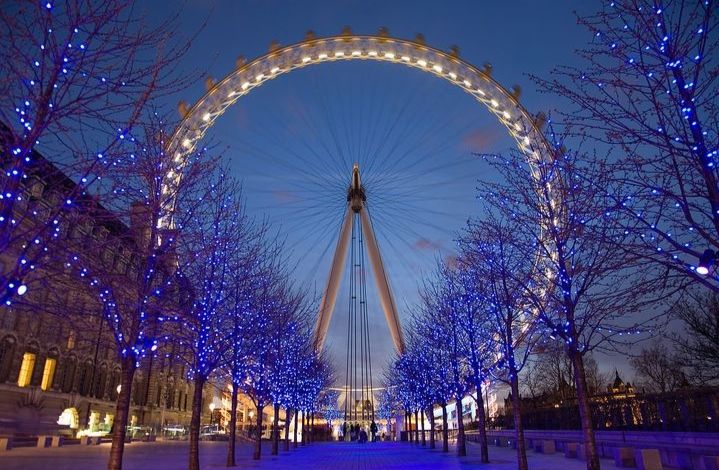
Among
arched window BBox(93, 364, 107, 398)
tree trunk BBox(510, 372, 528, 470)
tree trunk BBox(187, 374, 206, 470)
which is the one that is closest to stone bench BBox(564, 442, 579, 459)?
tree trunk BBox(510, 372, 528, 470)

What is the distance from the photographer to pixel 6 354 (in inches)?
1490

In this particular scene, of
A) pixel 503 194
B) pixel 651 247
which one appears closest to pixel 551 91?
pixel 651 247

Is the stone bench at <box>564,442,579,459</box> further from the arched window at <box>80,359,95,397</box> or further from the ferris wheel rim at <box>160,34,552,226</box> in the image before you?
the arched window at <box>80,359,95,397</box>

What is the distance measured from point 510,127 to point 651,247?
27.4 m

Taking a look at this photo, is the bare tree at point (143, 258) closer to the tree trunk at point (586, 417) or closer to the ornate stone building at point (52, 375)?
the tree trunk at point (586, 417)

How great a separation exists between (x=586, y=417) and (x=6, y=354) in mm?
39539

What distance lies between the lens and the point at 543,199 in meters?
15.2

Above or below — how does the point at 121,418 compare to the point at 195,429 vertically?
above

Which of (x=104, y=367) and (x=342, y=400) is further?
(x=342, y=400)

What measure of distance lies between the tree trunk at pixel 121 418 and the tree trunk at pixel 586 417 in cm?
1031

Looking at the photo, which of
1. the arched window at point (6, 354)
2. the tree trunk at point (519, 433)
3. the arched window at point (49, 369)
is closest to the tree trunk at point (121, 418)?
the tree trunk at point (519, 433)

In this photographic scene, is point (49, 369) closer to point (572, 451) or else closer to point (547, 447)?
point (547, 447)

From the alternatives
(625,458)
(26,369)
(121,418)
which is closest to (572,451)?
(625,458)

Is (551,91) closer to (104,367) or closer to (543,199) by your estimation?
(543,199)
